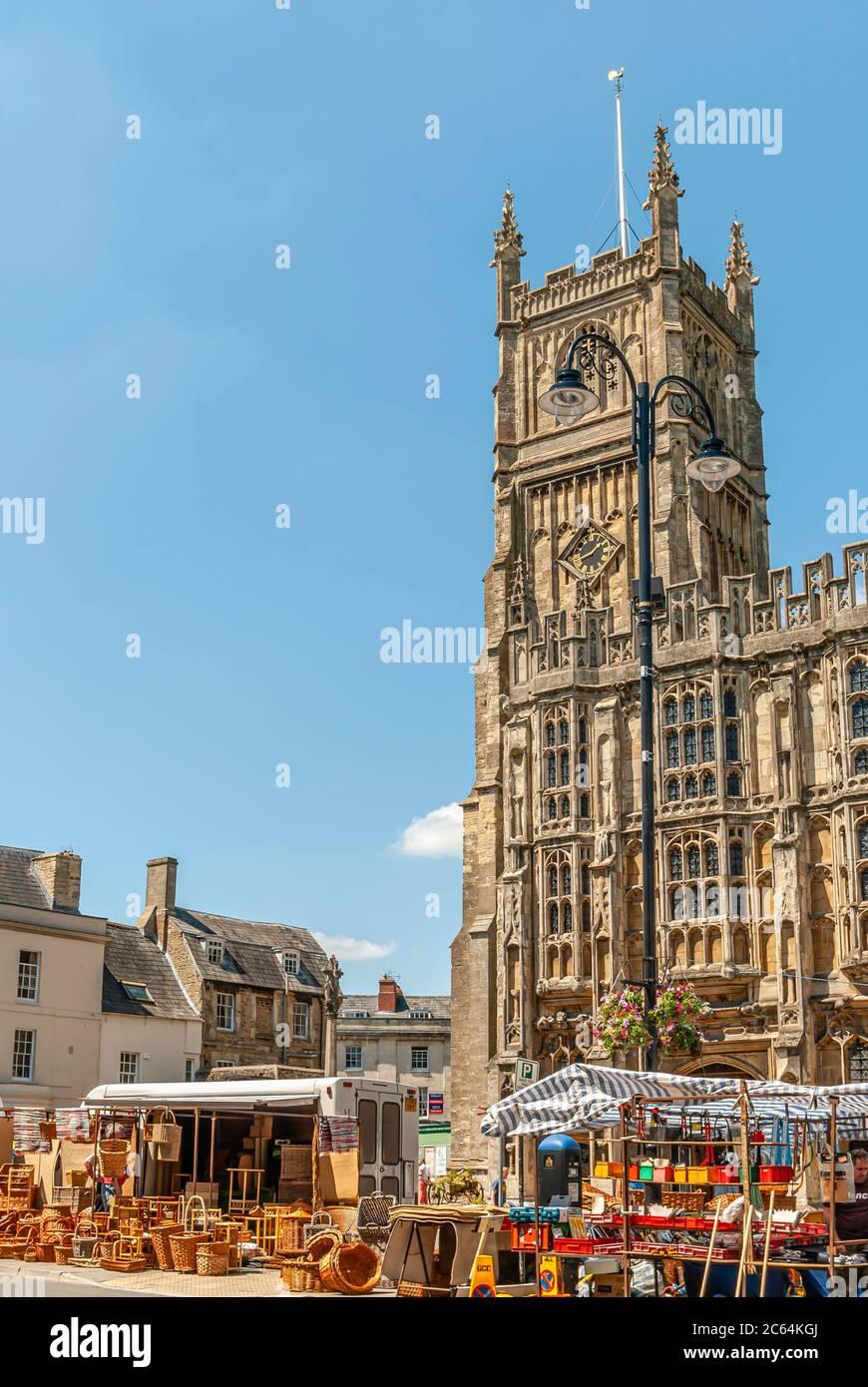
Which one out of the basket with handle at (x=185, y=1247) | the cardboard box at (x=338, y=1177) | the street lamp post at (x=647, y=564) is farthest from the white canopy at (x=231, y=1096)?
the street lamp post at (x=647, y=564)

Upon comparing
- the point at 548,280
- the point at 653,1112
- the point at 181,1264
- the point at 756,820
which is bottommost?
the point at 181,1264

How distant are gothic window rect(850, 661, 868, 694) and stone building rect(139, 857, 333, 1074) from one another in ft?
62.8

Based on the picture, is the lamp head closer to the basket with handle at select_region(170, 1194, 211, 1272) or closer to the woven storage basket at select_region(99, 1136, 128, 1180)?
the basket with handle at select_region(170, 1194, 211, 1272)

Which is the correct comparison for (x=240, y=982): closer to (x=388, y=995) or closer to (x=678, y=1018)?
(x=678, y=1018)

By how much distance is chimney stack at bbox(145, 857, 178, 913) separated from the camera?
158 ft

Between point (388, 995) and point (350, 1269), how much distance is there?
54.9m

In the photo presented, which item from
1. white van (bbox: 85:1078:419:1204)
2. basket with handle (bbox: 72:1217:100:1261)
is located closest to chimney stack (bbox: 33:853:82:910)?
white van (bbox: 85:1078:419:1204)

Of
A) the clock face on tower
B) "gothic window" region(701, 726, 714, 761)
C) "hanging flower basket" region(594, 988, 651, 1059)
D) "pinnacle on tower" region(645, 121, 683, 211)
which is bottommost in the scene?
"hanging flower basket" region(594, 988, 651, 1059)

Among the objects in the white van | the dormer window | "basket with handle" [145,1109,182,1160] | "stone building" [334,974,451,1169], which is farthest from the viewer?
"stone building" [334,974,451,1169]
